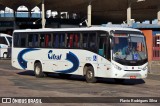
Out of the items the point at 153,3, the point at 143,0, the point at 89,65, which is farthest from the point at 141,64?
the point at 153,3

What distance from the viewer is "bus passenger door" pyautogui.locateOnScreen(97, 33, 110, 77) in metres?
20.1

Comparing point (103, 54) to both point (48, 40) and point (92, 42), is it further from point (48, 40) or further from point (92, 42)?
point (48, 40)

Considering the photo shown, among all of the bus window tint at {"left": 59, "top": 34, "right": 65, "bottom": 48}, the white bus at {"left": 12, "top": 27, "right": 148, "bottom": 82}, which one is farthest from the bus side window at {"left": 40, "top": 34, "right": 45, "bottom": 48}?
the bus window tint at {"left": 59, "top": 34, "right": 65, "bottom": 48}

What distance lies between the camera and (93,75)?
2091 cm

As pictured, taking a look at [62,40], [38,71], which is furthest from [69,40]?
[38,71]

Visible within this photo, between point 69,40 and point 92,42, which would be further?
point 69,40

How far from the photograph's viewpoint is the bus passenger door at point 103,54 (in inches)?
792

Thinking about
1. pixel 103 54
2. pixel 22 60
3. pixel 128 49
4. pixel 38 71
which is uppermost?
pixel 128 49

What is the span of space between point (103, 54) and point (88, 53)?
1118mm

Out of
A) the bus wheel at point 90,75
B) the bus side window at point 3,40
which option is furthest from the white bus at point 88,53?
the bus side window at point 3,40

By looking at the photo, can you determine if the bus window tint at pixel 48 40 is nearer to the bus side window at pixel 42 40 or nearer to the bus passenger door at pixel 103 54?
the bus side window at pixel 42 40

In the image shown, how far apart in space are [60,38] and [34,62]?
100 inches

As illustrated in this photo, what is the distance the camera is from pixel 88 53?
21234mm

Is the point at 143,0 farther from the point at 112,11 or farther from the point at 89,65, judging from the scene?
the point at 89,65
